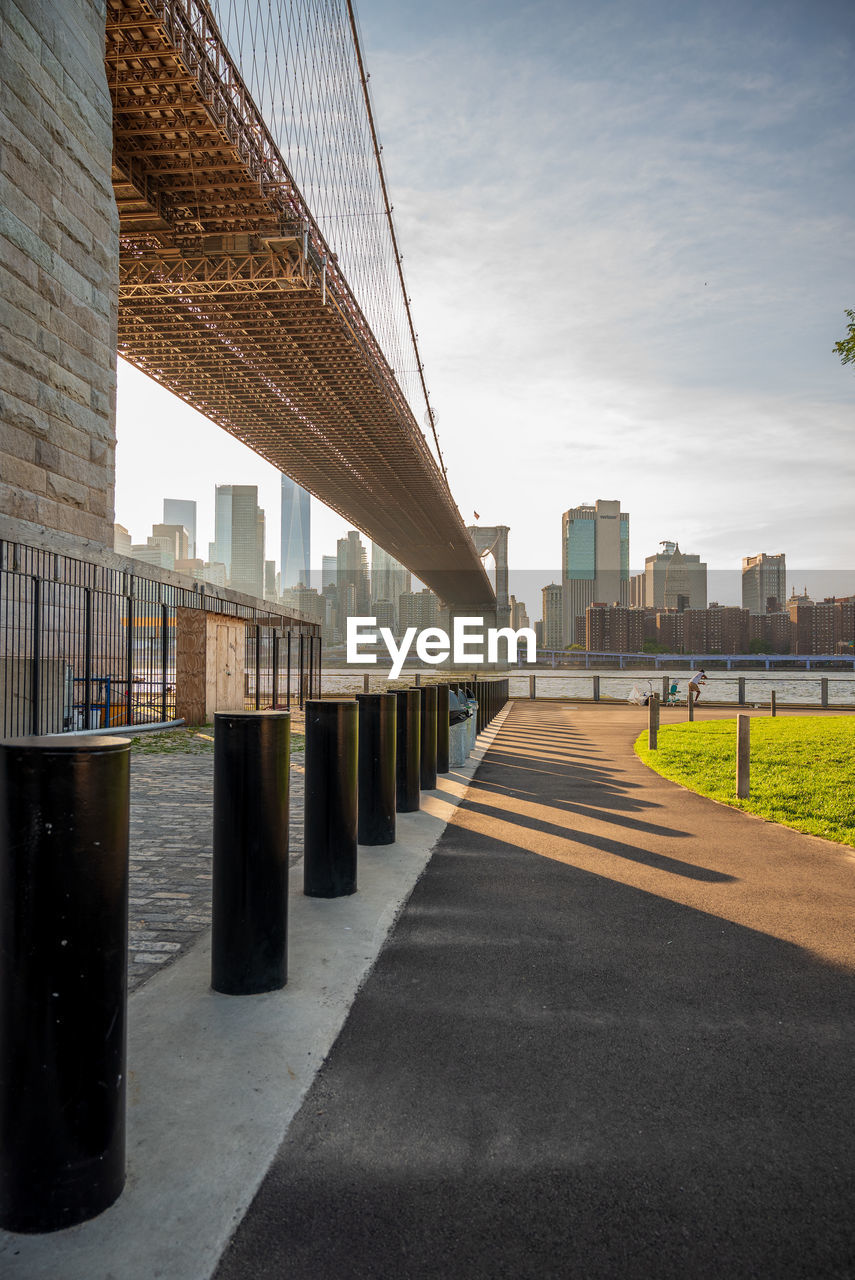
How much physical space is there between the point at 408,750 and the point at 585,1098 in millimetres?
4675

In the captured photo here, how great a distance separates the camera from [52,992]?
1.88m

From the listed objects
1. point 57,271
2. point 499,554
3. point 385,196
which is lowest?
point 57,271

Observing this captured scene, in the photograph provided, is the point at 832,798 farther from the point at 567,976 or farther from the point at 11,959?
the point at 11,959

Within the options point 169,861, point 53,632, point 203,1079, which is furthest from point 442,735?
point 203,1079

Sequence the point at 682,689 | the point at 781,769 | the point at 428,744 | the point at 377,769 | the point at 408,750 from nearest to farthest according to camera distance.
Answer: the point at 377,769 → the point at 408,750 → the point at 428,744 → the point at 781,769 → the point at 682,689

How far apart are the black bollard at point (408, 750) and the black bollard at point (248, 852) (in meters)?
3.79

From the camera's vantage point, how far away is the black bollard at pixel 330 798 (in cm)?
→ 435

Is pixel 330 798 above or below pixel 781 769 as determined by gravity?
above

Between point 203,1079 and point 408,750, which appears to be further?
point 408,750

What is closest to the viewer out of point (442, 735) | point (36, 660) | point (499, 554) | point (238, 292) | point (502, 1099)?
point (502, 1099)

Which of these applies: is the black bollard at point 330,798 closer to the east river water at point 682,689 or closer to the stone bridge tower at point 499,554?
the east river water at point 682,689

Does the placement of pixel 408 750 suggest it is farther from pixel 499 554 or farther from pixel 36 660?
pixel 499 554

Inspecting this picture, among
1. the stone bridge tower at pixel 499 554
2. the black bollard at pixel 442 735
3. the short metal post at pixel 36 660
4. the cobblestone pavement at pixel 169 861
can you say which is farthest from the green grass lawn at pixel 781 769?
the stone bridge tower at pixel 499 554

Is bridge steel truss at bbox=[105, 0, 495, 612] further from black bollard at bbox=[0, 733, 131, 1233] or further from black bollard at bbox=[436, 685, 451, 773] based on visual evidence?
black bollard at bbox=[0, 733, 131, 1233]
